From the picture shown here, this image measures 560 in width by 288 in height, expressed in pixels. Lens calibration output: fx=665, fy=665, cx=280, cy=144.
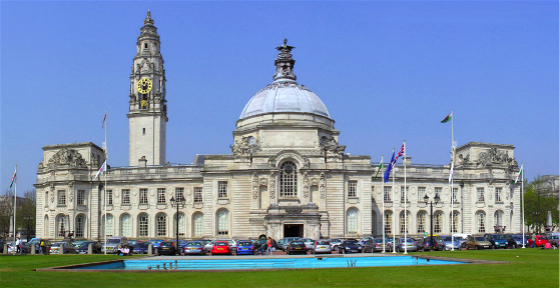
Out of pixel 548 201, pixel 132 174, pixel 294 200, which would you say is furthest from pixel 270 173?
pixel 548 201

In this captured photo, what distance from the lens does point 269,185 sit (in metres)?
79.6

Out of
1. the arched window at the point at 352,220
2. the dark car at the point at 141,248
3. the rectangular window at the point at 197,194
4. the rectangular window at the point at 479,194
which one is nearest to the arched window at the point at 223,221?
the rectangular window at the point at 197,194

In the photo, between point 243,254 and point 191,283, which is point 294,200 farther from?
point 191,283

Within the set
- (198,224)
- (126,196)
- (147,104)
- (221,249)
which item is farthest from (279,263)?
(147,104)

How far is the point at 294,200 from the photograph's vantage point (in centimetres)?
7975

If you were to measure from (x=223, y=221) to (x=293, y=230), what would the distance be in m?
9.25

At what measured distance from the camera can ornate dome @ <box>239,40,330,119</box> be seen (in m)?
87.2

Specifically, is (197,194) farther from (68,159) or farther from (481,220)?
(481,220)

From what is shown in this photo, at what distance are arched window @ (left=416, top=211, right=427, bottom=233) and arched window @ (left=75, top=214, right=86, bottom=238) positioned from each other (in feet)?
149

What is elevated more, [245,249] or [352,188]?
[352,188]

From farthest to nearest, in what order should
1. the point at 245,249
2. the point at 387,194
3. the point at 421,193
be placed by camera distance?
1. the point at 421,193
2. the point at 387,194
3. the point at 245,249

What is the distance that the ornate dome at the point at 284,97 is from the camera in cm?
8719

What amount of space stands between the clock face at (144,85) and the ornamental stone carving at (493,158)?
5019 centimetres

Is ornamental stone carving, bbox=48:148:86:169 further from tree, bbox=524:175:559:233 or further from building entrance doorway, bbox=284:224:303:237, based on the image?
tree, bbox=524:175:559:233
